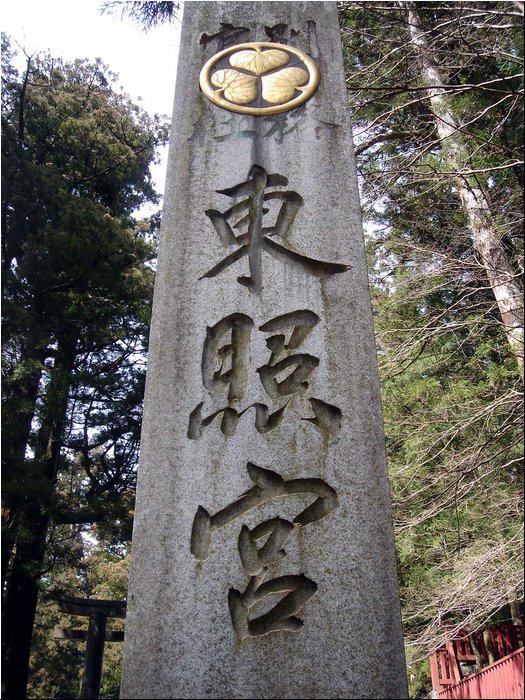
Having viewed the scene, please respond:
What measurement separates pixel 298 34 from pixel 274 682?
351 centimetres

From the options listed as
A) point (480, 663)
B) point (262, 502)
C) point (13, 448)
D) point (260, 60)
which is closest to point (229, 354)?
point (262, 502)

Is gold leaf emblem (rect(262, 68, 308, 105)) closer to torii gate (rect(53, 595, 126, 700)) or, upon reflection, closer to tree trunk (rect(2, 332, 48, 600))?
tree trunk (rect(2, 332, 48, 600))

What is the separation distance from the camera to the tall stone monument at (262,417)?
2.12 metres

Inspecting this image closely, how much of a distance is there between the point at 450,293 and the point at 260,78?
14.5 feet

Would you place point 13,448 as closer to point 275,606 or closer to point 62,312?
point 62,312

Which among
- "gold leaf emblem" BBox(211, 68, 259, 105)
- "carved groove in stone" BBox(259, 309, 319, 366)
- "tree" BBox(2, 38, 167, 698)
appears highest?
"tree" BBox(2, 38, 167, 698)

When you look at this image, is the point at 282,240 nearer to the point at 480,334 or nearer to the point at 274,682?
the point at 274,682

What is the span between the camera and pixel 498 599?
4.71 meters

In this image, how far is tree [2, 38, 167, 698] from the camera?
8102mm

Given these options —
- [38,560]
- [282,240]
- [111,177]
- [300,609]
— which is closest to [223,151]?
[282,240]

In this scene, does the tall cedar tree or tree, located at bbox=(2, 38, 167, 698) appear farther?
tree, located at bbox=(2, 38, 167, 698)

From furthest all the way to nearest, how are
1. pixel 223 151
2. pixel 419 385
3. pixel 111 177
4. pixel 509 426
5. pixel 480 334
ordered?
pixel 111 177, pixel 419 385, pixel 480 334, pixel 509 426, pixel 223 151

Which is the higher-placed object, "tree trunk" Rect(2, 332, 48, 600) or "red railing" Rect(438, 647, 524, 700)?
"tree trunk" Rect(2, 332, 48, 600)

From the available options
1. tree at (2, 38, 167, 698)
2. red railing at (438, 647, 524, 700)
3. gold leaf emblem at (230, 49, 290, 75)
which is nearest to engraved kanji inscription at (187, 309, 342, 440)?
gold leaf emblem at (230, 49, 290, 75)
